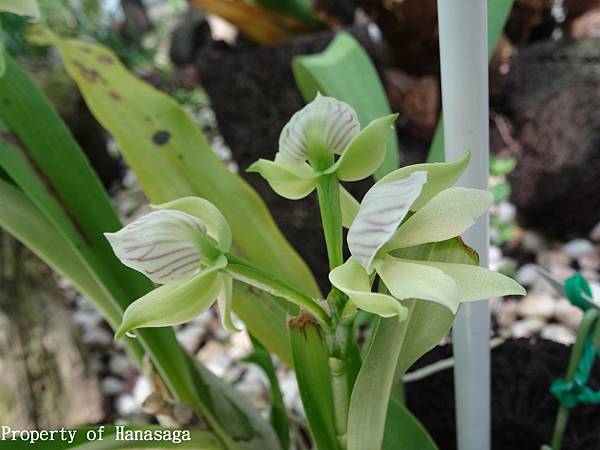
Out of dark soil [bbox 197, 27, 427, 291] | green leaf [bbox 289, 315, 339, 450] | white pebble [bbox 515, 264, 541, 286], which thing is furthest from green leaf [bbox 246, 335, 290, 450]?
white pebble [bbox 515, 264, 541, 286]

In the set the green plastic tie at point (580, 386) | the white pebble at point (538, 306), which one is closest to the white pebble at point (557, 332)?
the white pebble at point (538, 306)

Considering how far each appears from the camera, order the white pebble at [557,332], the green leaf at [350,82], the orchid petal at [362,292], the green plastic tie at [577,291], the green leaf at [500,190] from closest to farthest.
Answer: the orchid petal at [362,292] → the green plastic tie at [577,291] → the green leaf at [350,82] → the white pebble at [557,332] → the green leaf at [500,190]

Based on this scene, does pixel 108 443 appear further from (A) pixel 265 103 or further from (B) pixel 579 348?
(A) pixel 265 103

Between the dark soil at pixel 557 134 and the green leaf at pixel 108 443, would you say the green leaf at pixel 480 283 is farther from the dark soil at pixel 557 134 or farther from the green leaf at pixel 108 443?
the dark soil at pixel 557 134

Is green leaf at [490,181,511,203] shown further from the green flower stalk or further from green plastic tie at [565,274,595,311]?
the green flower stalk

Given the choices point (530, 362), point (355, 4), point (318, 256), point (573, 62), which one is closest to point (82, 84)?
point (530, 362)

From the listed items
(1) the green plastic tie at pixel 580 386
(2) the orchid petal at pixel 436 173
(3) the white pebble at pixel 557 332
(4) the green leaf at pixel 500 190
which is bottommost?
(3) the white pebble at pixel 557 332
